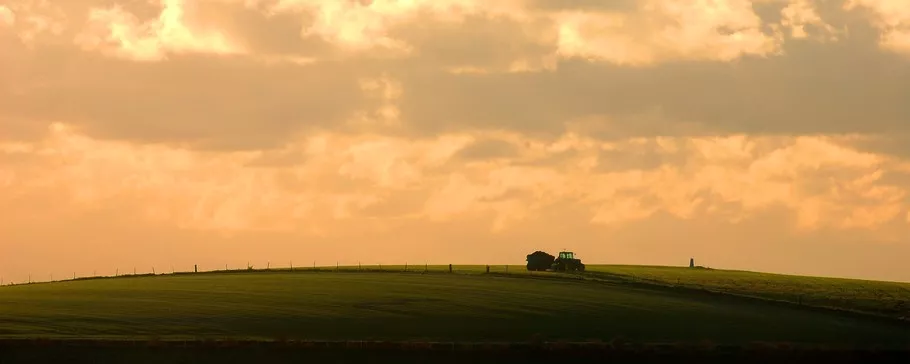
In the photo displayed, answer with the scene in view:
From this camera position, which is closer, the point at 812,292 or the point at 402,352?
the point at 402,352

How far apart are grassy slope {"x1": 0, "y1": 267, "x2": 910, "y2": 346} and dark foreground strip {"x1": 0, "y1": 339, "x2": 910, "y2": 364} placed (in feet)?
12.5

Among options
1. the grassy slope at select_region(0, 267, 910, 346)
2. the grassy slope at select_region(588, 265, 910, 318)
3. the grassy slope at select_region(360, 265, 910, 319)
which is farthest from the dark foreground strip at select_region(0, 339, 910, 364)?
the grassy slope at select_region(588, 265, 910, 318)

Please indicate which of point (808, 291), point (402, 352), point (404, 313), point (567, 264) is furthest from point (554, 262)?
point (402, 352)

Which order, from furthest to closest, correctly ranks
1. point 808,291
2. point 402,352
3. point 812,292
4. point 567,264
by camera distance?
point 567,264 < point 808,291 < point 812,292 < point 402,352

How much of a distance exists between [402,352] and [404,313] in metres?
16.9

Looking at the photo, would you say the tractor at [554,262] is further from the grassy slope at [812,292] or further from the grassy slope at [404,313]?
the grassy slope at [404,313]

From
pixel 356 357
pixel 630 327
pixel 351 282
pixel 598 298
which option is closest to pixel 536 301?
pixel 598 298

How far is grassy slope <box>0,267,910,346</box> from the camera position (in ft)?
239

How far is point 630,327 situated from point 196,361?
3097cm

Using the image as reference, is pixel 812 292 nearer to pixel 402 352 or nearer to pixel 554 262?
pixel 554 262

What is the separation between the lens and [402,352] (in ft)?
217

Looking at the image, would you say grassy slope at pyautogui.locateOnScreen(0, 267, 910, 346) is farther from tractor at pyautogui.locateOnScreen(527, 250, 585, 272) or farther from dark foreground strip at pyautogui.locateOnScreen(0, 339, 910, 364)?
tractor at pyautogui.locateOnScreen(527, 250, 585, 272)

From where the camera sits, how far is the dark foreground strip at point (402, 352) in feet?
202

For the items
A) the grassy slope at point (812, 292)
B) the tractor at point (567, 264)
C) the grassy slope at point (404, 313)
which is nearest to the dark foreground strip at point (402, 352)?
the grassy slope at point (404, 313)
